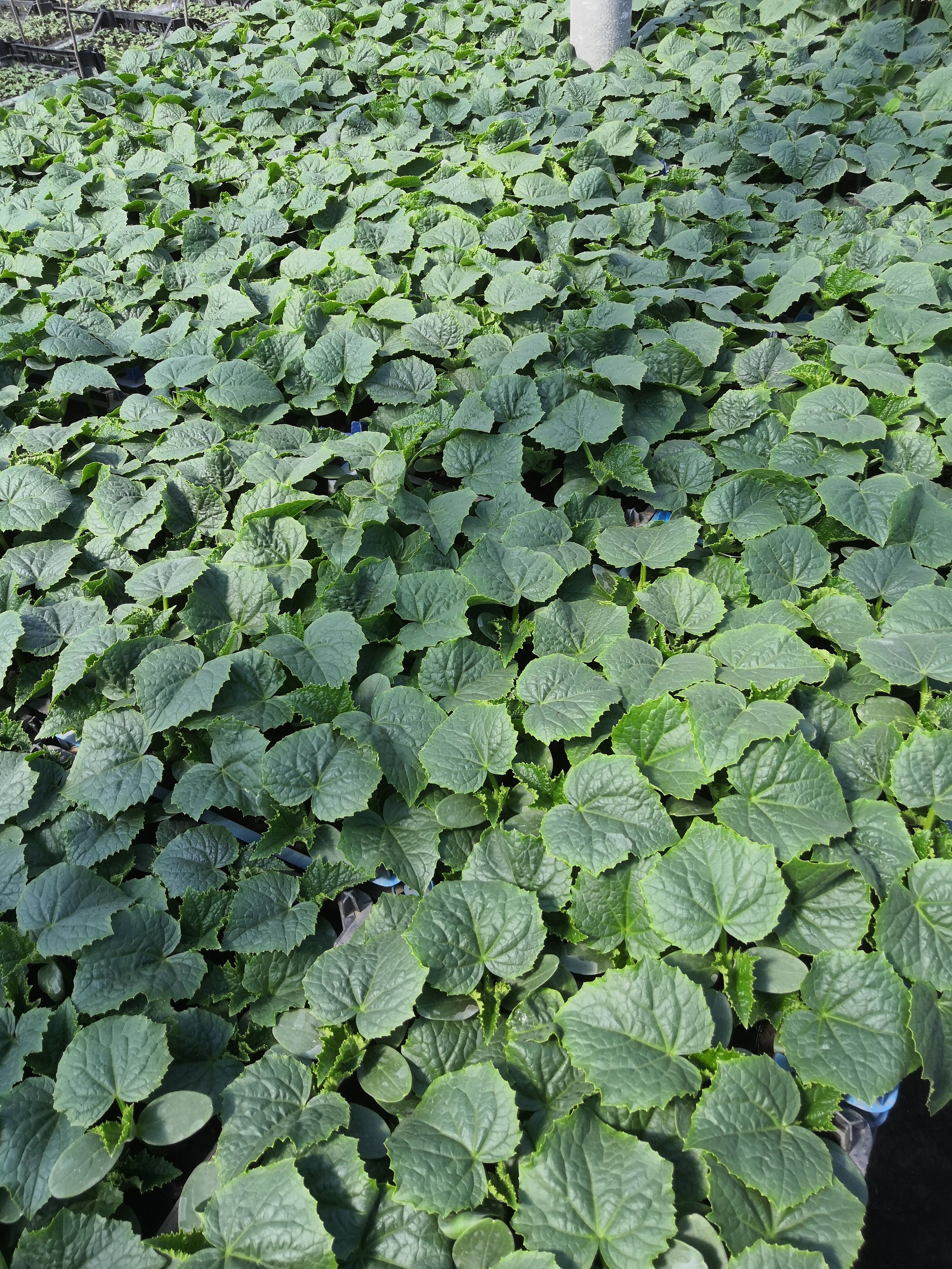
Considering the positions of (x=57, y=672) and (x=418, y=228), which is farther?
(x=418, y=228)

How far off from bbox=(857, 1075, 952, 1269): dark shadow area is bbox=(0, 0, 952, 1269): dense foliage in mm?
990

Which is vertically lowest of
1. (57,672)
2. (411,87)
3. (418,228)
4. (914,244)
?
(57,672)

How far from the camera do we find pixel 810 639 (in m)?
2.41

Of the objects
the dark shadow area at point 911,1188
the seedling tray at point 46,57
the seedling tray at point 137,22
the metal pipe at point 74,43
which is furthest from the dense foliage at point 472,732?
the seedling tray at point 137,22

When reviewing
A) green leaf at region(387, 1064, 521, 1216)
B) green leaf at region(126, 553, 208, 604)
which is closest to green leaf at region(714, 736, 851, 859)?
green leaf at region(387, 1064, 521, 1216)

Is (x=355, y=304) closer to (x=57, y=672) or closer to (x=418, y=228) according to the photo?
(x=418, y=228)

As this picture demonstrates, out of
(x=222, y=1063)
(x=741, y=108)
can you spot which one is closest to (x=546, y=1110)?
(x=222, y=1063)

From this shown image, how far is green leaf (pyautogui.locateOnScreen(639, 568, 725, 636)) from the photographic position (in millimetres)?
2322

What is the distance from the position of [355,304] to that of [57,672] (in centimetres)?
205

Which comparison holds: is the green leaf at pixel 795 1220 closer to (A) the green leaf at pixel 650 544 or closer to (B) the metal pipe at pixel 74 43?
(A) the green leaf at pixel 650 544

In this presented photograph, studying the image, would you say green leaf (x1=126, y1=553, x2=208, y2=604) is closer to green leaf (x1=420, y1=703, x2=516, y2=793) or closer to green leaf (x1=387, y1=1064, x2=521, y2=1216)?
green leaf (x1=420, y1=703, x2=516, y2=793)

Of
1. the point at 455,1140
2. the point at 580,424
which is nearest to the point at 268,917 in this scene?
the point at 455,1140

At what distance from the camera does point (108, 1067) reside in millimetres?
1630

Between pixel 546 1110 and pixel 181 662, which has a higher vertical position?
pixel 181 662
